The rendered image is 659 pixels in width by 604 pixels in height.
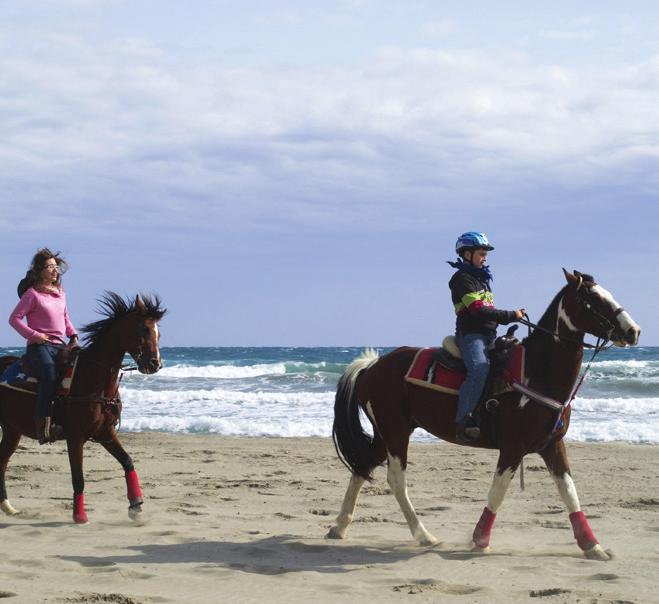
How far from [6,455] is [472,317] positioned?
14.8ft

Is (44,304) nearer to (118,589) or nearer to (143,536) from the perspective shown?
(143,536)

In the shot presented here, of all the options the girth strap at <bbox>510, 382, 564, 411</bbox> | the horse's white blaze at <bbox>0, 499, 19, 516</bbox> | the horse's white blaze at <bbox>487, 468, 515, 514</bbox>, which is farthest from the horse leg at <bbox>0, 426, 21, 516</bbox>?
the girth strap at <bbox>510, 382, 564, 411</bbox>

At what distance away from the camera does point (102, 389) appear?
7477mm

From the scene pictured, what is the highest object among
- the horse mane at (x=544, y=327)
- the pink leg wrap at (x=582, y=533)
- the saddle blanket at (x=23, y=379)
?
the horse mane at (x=544, y=327)

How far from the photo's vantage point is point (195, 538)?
270 inches

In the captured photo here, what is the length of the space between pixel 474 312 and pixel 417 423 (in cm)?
107

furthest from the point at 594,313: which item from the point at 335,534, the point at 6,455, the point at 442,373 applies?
the point at 6,455

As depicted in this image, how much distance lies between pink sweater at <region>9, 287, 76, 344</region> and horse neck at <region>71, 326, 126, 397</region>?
15.0 inches

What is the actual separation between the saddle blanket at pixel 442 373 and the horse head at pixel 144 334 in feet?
7.03

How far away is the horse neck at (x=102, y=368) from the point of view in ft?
24.5

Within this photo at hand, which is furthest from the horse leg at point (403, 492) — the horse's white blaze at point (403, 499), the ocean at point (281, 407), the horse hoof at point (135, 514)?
the ocean at point (281, 407)

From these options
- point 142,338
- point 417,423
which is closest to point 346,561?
point 417,423

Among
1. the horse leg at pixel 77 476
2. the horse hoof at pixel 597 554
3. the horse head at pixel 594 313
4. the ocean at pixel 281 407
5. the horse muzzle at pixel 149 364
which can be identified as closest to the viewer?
the horse head at pixel 594 313

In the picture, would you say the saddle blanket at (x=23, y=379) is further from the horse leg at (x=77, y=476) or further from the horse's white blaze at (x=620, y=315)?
the horse's white blaze at (x=620, y=315)
